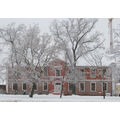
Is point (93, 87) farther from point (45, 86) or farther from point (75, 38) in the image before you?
point (75, 38)

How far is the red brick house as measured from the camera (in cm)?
1989

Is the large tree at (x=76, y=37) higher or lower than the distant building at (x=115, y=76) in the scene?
higher

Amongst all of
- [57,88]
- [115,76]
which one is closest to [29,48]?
[57,88]

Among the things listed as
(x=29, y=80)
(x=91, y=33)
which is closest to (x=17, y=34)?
(x=29, y=80)

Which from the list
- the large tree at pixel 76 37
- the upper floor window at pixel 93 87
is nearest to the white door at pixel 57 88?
the large tree at pixel 76 37

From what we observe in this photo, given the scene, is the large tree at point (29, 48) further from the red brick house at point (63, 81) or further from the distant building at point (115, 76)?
the distant building at point (115, 76)

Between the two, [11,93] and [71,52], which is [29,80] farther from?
[71,52]

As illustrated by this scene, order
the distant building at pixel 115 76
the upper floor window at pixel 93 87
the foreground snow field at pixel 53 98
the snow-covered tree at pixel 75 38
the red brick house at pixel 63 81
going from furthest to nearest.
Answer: the upper floor window at pixel 93 87 < the red brick house at pixel 63 81 < the snow-covered tree at pixel 75 38 < the distant building at pixel 115 76 < the foreground snow field at pixel 53 98

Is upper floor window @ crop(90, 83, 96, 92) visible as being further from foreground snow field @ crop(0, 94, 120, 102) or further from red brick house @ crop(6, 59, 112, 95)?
foreground snow field @ crop(0, 94, 120, 102)

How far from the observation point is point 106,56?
19.6 meters

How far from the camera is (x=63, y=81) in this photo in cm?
2034

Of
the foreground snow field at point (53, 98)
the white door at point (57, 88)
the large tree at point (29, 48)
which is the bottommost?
the foreground snow field at point (53, 98)

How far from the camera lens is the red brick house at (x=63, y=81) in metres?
19.9

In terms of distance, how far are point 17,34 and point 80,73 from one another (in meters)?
4.40
